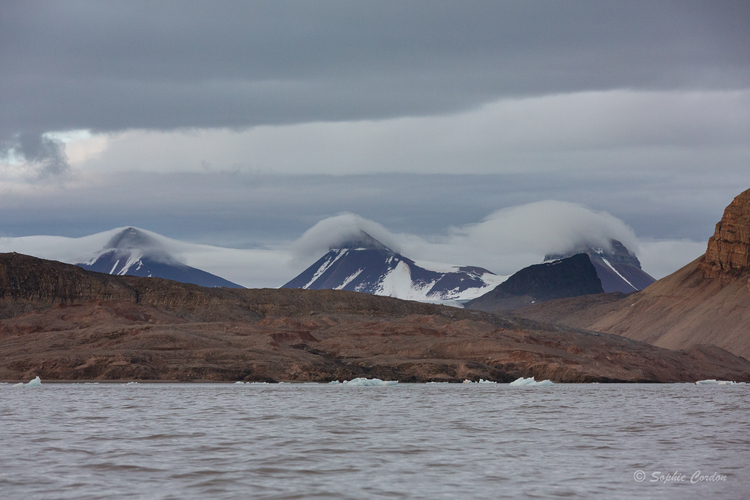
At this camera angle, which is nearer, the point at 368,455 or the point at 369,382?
the point at 368,455

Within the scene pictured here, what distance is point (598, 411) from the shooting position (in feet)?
227

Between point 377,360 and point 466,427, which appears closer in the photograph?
point 466,427

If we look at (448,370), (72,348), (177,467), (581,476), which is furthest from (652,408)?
(72,348)

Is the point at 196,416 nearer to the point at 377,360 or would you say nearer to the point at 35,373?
the point at 35,373

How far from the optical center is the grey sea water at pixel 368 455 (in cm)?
2698

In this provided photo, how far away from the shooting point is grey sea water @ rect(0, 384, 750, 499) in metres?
27.0

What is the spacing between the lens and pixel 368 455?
3628 cm

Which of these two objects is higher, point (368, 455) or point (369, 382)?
point (368, 455)

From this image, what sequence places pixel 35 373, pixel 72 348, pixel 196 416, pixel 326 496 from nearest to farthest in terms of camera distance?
1. pixel 326 496
2. pixel 196 416
3. pixel 35 373
4. pixel 72 348

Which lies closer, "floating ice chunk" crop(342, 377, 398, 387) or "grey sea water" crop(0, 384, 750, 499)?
"grey sea water" crop(0, 384, 750, 499)

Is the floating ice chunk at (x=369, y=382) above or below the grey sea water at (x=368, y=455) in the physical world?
below

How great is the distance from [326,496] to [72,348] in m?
155

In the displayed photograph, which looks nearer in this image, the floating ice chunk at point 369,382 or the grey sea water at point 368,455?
the grey sea water at point 368,455

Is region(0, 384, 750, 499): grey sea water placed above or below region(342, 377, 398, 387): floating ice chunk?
above
